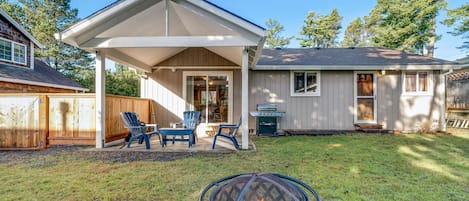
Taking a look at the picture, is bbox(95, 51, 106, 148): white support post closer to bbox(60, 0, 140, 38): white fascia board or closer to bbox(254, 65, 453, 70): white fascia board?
bbox(60, 0, 140, 38): white fascia board

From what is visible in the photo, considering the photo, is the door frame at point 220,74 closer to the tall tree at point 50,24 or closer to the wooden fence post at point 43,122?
the wooden fence post at point 43,122

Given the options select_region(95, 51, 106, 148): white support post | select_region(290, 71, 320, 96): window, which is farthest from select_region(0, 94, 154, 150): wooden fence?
select_region(290, 71, 320, 96): window

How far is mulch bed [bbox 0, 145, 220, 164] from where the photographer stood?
4.37 m

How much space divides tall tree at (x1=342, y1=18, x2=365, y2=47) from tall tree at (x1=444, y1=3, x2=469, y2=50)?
1078cm

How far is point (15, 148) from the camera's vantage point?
5.31 m

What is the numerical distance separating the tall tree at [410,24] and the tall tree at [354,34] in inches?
332

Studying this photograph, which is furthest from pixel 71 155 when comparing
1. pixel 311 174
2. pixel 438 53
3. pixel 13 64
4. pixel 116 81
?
pixel 438 53

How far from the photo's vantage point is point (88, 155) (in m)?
4.65

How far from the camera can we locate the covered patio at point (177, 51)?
15.7ft

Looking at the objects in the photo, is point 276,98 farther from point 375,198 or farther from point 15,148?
point 15,148

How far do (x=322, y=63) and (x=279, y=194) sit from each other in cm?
716

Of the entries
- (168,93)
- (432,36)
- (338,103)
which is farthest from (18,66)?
(432,36)

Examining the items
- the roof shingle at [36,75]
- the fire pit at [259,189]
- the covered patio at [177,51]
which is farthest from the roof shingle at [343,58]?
the roof shingle at [36,75]

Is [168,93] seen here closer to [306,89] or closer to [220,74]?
[220,74]
